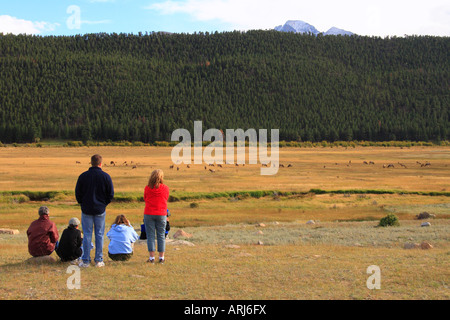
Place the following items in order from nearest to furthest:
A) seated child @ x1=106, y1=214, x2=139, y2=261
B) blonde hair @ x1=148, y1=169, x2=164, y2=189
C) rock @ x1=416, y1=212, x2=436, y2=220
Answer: blonde hair @ x1=148, y1=169, x2=164, y2=189 < seated child @ x1=106, y1=214, x2=139, y2=261 < rock @ x1=416, y1=212, x2=436, y2=220

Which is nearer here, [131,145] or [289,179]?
[289,179]

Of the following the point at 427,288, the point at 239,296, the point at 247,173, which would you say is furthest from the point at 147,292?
the point at 247,173

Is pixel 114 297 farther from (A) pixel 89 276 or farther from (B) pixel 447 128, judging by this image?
(B) pixel 447 128

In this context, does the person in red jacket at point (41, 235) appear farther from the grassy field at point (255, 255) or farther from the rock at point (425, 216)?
the rock at point (425, 216)

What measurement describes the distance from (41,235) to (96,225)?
A: 151 centimetres

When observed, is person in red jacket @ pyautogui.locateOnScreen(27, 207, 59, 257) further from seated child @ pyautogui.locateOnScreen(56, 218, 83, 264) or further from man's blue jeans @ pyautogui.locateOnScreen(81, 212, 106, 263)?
man's blue jeans @ pyautogui.locateOnScreen(81, 212, 106, 263)

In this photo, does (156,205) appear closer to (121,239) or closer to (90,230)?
(121,239)

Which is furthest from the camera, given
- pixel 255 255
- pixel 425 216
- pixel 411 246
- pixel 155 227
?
pixel 425 216

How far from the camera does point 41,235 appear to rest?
12305 mm

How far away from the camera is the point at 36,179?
53.0 metres

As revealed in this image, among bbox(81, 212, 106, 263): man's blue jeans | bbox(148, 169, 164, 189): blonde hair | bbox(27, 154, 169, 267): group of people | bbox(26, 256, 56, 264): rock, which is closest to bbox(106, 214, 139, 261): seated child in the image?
bbox(27, 154, 169, 267): group of people

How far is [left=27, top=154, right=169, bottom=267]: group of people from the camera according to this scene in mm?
11844

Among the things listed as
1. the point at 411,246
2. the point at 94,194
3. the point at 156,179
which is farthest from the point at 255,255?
the point at 411,246
